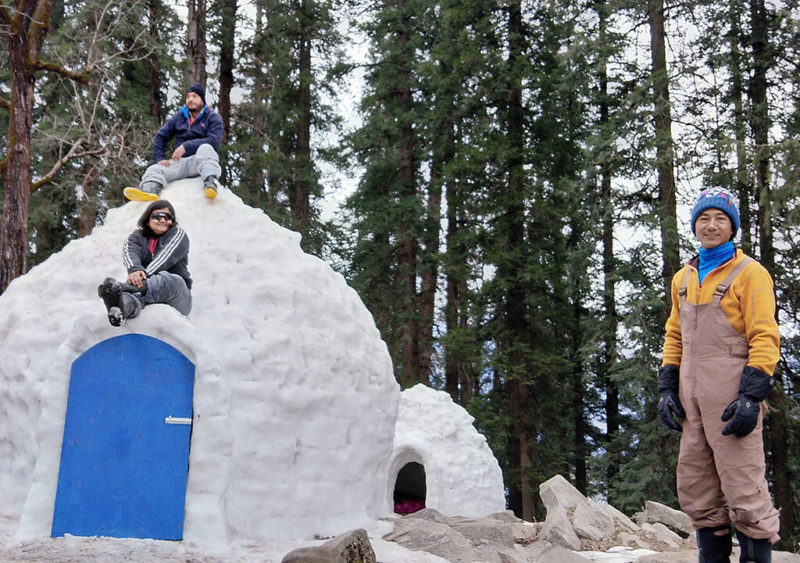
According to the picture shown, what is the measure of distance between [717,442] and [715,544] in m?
0.57

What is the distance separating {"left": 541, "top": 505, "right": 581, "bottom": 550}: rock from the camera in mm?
6491

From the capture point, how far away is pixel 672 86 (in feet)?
40.2

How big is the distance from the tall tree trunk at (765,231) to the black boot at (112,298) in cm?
942

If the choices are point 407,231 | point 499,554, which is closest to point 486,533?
point 499,554

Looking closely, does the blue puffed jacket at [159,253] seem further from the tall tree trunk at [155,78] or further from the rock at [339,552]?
the tall tree trunk at [155,78]

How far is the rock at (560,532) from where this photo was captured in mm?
6491

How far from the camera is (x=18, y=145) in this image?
8.75 metres

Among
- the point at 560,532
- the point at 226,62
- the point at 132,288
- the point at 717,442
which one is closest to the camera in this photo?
the point at 717,442

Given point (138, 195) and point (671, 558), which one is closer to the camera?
point (671, 558)

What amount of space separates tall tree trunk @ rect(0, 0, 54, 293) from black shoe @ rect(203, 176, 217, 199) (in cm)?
398

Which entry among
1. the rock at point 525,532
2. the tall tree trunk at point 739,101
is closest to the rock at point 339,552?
the rock at point 525,532

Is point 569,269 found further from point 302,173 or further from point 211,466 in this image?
point 211,466

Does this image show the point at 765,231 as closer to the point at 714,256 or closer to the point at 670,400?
the point at 714,256

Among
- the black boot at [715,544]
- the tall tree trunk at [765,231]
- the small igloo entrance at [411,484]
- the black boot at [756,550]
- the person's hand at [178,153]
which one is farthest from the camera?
the tall tree trunk at [765,231]
